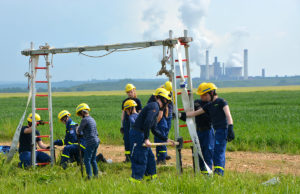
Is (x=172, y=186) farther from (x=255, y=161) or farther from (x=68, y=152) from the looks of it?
(x=255, y=161)

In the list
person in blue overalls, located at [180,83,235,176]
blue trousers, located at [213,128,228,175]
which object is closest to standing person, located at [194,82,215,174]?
person in blue overalls, located at [180,83,235,176]

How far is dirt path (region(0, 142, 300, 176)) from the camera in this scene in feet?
29.8

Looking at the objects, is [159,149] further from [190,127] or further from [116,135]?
[116,135]

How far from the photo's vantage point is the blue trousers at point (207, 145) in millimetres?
7898

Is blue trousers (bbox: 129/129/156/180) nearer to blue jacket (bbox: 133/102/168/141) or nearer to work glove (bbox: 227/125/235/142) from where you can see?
blue jacket (bbox: 133/102/168/141)

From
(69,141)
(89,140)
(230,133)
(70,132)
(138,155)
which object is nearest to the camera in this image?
(138,155)

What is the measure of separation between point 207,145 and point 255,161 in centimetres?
278

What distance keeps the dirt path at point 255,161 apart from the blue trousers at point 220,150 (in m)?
1.17

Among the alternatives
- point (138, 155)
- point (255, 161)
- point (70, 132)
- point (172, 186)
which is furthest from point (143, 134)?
point (255, 161)

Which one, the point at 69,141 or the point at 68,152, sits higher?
the point at 69,141

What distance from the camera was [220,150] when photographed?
7.52 m

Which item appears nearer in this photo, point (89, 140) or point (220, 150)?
point (220, 150)

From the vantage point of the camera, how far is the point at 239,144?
41.1 feet

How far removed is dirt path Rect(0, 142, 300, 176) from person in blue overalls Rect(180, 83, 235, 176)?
3.96ft
